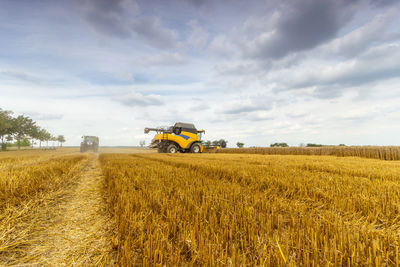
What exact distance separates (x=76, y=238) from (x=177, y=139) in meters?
16.9

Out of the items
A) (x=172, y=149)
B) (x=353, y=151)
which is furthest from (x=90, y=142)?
(x=353, y=151)

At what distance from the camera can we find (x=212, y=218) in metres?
1.83

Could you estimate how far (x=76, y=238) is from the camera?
182cm

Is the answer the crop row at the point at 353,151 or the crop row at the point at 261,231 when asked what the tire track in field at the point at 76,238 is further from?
the crop row at the point at 353,151

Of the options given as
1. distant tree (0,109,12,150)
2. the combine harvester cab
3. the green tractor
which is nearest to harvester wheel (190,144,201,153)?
the combine harvester cab

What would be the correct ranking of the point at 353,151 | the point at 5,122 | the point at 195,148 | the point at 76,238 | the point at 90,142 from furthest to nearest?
the point at 5,122, the point at 90,142, the point at 195,148, the point at 353,151, the point at 76,238

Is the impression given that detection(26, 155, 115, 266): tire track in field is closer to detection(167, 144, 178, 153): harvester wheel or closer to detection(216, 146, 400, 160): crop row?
detection(167, 144, 178, 153): harvester wheel

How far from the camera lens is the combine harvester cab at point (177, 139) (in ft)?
60.7

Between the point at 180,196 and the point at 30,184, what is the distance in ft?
10.7

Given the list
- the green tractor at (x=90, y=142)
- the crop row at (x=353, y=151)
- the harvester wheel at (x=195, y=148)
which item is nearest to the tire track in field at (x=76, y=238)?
the harvester wheel at (x=195, y=148)

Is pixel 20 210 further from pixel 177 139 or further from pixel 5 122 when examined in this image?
pixel 5 122

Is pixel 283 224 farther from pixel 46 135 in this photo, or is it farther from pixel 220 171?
pixel 46 135

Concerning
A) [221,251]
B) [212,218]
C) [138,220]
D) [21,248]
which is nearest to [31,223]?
[21,248]

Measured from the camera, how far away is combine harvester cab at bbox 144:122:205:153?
60.7 ft
